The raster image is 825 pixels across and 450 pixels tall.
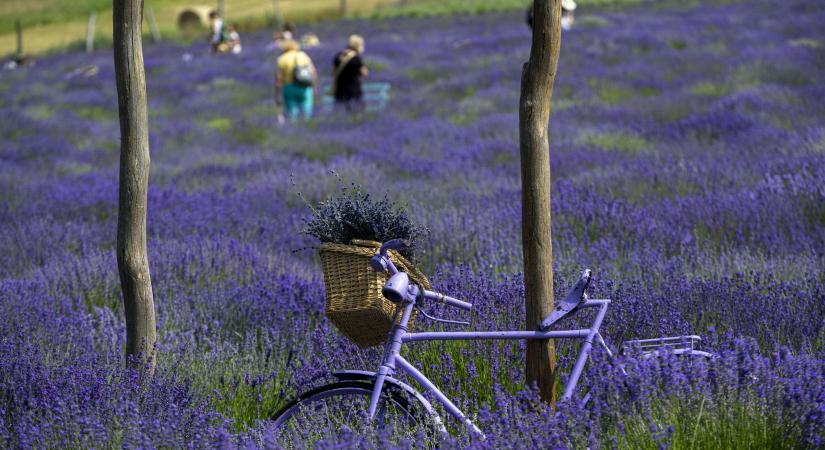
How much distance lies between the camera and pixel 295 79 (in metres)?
11.7

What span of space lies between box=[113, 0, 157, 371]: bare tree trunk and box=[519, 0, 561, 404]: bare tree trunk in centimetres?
127

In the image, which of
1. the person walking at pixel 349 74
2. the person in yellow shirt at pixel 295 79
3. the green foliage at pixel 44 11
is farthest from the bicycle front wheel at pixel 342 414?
the green foliage at pixel 44 11

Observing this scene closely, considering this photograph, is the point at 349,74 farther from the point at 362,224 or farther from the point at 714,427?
the point at 714,427

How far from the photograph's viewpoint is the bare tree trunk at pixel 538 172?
2742mm

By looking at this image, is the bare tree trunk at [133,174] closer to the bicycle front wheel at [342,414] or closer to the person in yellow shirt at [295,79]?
the bicycle front wheel at [342,414]

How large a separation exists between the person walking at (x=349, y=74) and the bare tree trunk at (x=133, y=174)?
28.9 feet

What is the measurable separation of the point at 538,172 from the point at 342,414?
89cm

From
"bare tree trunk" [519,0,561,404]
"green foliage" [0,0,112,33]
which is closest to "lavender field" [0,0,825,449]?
"bare tree trunk" [519,0,561,404]

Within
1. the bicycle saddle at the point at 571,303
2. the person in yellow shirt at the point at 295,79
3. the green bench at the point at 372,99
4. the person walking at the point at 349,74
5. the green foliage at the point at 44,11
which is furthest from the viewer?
the green foliage at the point at 44,11

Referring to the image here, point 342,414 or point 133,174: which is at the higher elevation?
point 133,174

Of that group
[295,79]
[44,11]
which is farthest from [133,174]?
[44,11]

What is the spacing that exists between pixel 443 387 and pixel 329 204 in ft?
2.23

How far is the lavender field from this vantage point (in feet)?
8.10

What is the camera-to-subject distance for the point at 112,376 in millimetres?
3074
